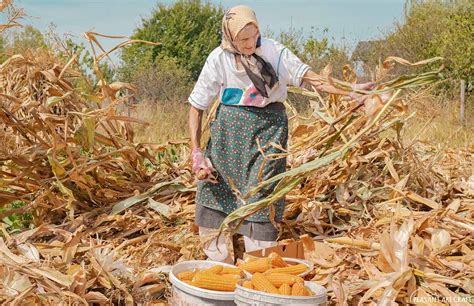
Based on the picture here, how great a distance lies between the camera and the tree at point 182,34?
27547 mm

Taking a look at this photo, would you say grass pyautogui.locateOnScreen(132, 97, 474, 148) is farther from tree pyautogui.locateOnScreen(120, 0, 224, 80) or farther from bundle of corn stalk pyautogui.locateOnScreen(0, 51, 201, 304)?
tree pyautogui.locateOnScreen(120, 0, 224, 80)

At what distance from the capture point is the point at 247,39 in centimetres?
308

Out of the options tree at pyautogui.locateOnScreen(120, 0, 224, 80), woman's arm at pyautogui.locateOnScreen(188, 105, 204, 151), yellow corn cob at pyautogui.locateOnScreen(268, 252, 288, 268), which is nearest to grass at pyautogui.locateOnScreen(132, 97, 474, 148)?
woman's arm at pyautogui.locateOnScreen(188, 105, 204, 151)

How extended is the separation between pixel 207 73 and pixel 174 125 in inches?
318

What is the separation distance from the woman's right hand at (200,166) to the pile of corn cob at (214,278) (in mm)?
601

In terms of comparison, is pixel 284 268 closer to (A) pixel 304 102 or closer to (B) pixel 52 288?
(B) pixel 52 288

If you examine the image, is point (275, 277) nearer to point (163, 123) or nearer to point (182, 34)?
point (163, 123)

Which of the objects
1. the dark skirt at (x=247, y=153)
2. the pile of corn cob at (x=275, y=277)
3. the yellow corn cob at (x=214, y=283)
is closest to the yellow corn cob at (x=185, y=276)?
the yellow corn cob at (x=214, y=283)

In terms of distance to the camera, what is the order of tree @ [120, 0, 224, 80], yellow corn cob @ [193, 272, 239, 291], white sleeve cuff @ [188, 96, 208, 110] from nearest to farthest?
yellow corn cob @ [193, 272, 239, 291], white sleeve cuff @ [188, 96, 208, 110], tree @ [120, 0, 224, 80]

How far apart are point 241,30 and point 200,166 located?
71 centimetres

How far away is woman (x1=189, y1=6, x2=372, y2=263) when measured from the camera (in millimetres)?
3135

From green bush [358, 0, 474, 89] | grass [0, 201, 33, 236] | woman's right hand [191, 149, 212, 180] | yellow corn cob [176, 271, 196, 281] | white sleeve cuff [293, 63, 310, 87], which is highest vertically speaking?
green bush [358, 0, 474, 89]

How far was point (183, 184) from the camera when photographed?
416 cm

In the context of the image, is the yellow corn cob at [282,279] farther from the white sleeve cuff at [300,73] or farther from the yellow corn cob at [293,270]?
the white sleeve cuff at [300,73]
